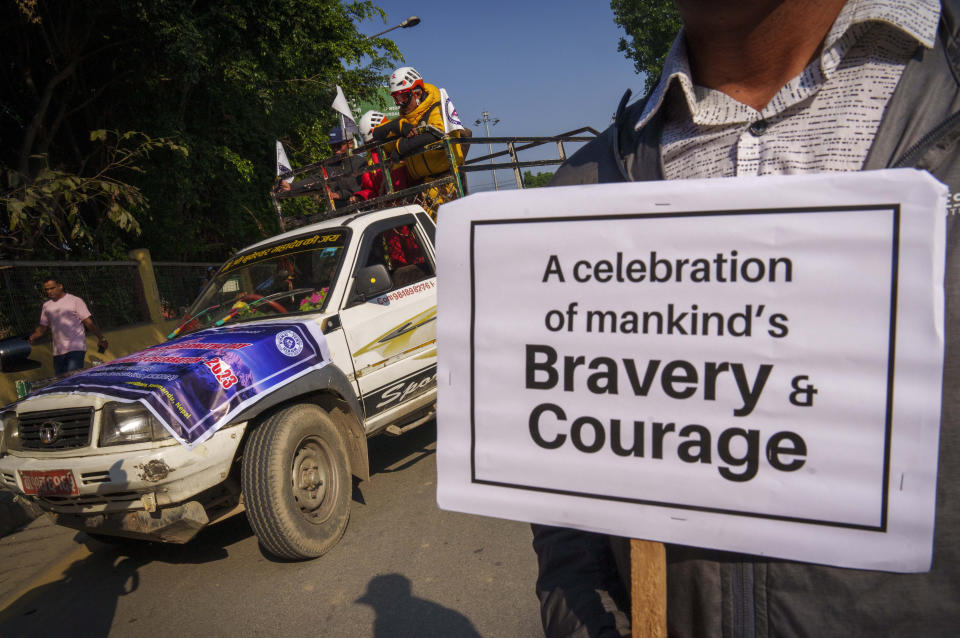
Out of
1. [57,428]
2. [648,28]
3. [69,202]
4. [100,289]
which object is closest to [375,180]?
[69,202]

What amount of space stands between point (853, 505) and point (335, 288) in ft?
12.8

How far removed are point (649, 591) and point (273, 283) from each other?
14.0 feet

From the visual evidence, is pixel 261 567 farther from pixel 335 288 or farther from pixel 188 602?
pixel 335 288

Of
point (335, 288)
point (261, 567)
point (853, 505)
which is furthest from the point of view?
point (335, 288)

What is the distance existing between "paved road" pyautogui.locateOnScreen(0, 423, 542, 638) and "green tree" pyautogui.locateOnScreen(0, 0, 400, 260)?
18.1 feet

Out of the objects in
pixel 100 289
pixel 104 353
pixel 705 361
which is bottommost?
pixel 104 353

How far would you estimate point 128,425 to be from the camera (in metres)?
3.34

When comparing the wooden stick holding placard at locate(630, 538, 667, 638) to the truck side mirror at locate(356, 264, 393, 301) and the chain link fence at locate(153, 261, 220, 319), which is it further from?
the chain link fence at locate(153, 261, 220, 319)

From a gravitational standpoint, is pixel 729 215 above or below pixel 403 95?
below

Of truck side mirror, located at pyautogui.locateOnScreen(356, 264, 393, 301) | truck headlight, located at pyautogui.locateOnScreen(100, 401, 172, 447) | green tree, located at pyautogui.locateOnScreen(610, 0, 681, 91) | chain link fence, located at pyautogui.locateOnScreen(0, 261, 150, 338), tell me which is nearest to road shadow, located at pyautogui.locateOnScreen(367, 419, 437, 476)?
truck side mirror, located at pyautogui.locateOnScreen(356, 264, 393, 301)

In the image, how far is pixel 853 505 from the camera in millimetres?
848

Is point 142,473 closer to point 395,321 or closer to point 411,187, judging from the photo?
point 395,321

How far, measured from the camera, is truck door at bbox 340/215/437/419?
4379 mm

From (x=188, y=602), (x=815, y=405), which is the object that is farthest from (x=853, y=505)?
(x=188, y=602)
